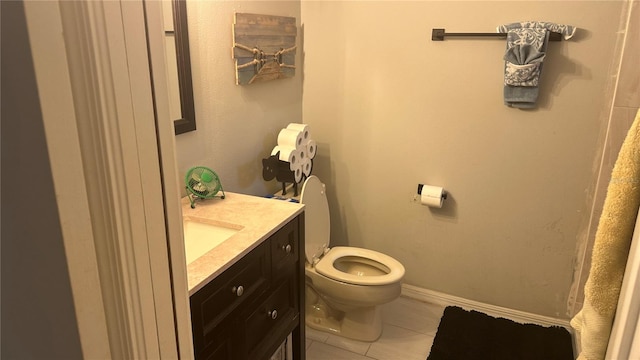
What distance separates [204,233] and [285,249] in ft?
0.99

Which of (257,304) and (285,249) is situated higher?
(285,249)

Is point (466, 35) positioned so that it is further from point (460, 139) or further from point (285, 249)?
point (285, 249)

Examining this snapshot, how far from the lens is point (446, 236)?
8.63 feet

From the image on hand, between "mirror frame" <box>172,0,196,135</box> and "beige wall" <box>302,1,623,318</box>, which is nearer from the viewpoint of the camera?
"mirror frame" <box>172,0,196,135</box>

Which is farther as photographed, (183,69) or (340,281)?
(340,281)

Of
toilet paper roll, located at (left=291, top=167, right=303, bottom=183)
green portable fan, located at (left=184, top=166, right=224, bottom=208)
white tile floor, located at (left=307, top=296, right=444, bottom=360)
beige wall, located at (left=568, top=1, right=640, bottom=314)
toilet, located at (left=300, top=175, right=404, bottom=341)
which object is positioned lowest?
white tile floor, located at (left=307, top=296, right=444, bottom=360)

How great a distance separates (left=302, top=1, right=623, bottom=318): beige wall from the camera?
2178 mm

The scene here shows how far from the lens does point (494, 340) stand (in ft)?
7.79

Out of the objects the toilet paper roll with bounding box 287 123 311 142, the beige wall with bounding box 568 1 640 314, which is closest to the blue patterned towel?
the beige wall with bounding box 568 1 640 314

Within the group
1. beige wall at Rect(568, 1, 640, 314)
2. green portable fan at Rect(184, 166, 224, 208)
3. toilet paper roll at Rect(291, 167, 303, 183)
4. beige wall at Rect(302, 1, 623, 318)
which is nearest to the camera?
beige wall at Rect(568, 1, 640, 314)

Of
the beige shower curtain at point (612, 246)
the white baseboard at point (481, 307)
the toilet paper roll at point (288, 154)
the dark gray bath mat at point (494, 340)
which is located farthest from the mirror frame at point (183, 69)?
the white baseboard at point (481, 307)

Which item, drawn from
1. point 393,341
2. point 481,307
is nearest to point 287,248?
point 393,341

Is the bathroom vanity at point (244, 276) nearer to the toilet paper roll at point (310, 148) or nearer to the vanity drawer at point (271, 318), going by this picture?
the vanity drawer at point (271, 318)

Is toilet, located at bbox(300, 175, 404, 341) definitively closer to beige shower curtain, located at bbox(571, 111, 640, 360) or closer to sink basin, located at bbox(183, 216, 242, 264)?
sink basin, located at bbox(183, 216, 242, 264)
